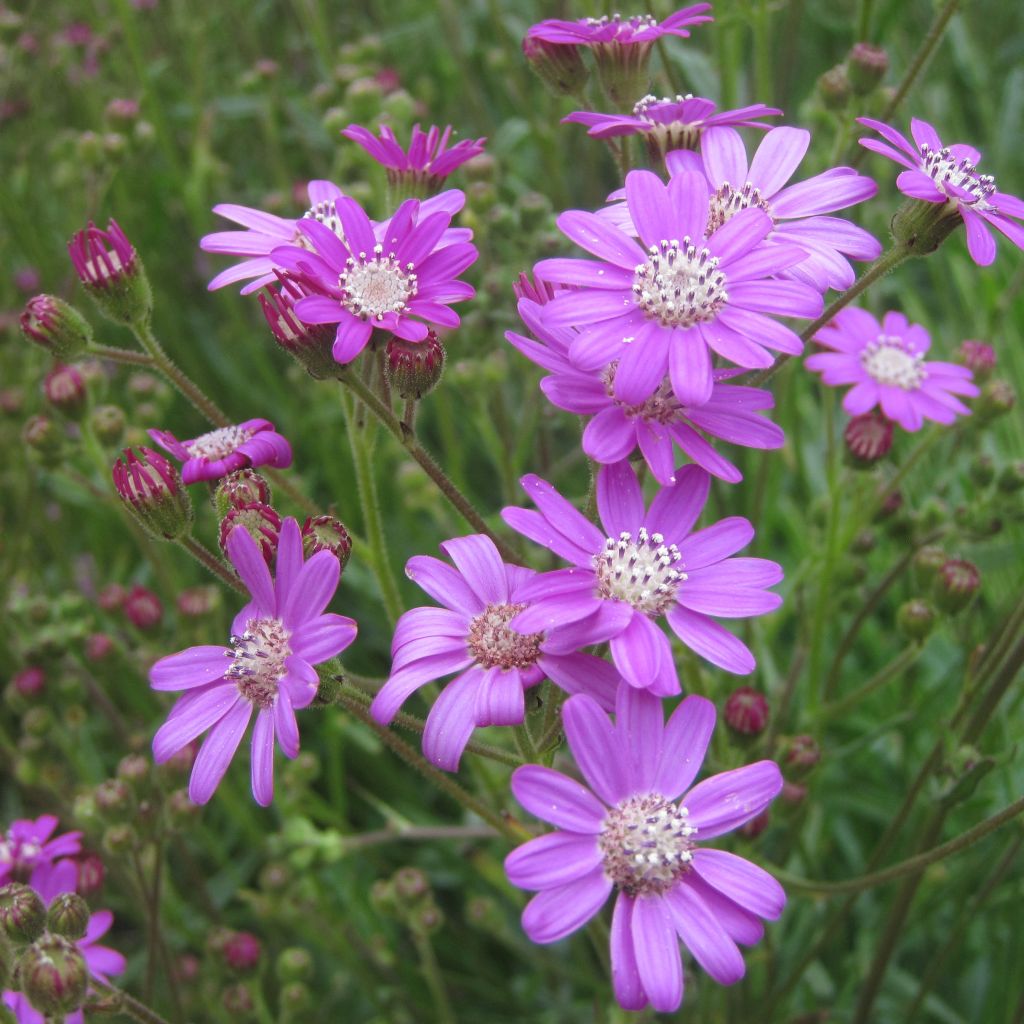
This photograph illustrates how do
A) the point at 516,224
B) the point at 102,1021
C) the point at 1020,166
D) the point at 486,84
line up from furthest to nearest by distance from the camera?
the point at 486,84
the point at 1020,166
the point at 516,224
the point at 102,1021

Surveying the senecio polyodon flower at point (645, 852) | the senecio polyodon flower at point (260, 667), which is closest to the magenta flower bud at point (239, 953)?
the senecio polyodon flower at point (260, 667)

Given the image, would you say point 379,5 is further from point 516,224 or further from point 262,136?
point 516,224

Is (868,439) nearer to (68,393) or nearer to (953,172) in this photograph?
(953,172)

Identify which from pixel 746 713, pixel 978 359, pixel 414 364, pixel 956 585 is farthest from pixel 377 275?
pixel 978 359

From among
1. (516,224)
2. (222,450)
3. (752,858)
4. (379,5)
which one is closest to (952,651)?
(752,858)

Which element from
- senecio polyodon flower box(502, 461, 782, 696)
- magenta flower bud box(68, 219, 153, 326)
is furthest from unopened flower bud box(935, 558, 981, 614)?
magenta flower bud box(68, 219, 153, 326)
